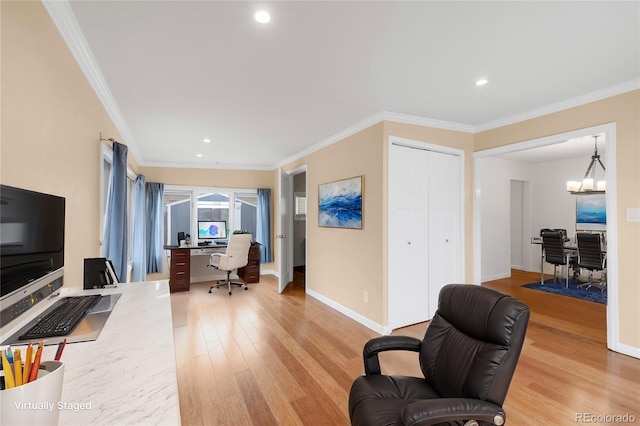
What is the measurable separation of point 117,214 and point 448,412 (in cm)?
313

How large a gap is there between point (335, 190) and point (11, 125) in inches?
127

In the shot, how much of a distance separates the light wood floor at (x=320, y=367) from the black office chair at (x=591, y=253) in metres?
0.94

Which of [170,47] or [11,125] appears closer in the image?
[11,125]

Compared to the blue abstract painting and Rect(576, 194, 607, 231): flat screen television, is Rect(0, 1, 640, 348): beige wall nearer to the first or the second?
the blue abstract painting

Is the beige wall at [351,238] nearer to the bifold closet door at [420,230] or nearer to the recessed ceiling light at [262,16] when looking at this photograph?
the bifold closet door at [420,230]

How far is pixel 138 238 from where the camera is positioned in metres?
4.77

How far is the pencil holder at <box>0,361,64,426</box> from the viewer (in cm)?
54

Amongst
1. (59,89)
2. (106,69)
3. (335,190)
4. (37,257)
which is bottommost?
(37,257)

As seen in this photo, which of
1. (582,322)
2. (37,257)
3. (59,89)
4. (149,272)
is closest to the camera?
(37,257)

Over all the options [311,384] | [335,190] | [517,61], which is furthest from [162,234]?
[517,61]

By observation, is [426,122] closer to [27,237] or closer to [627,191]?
[627,191]

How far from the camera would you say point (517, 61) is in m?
2.20

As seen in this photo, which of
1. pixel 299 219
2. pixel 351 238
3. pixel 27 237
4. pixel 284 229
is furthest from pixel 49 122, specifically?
pixel 299 219

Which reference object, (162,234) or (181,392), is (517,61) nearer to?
(181,392)
